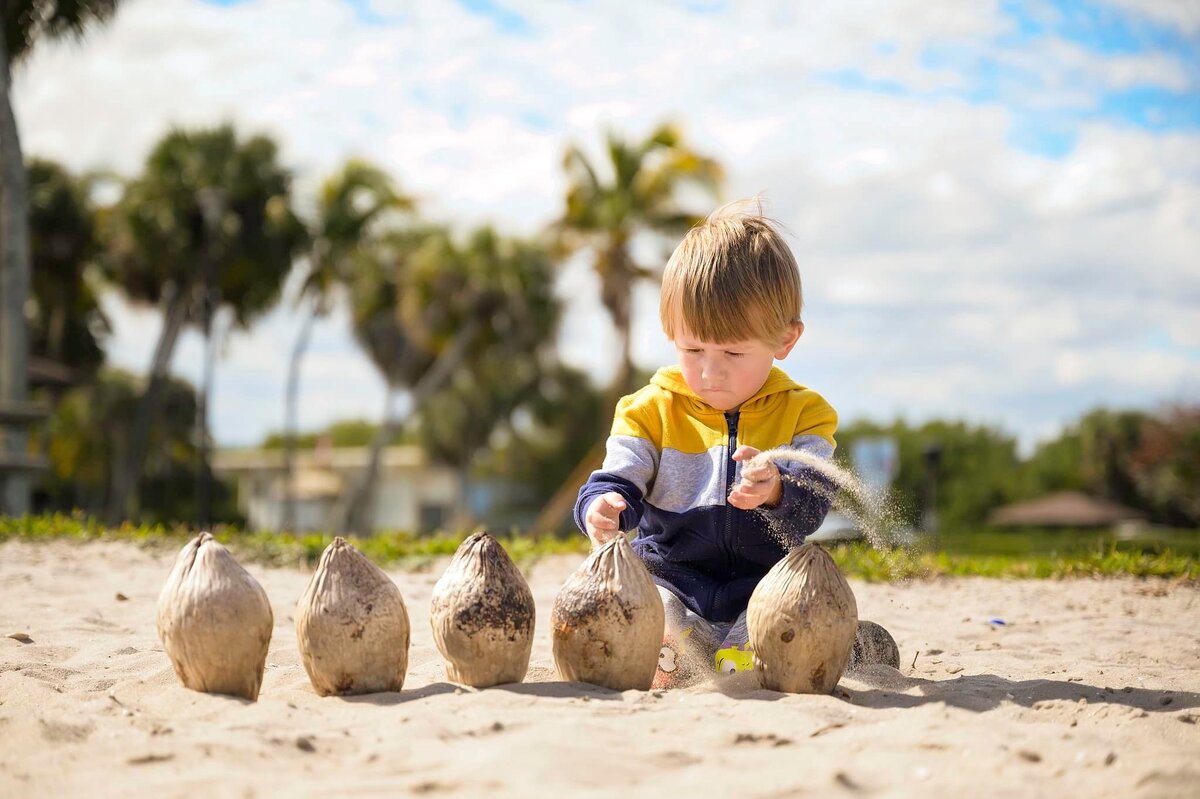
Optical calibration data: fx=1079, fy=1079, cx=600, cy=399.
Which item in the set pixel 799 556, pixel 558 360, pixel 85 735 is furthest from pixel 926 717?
pixel 558 360

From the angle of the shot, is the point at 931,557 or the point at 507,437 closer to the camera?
the point at 931,557

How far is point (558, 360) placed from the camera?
39688 mm

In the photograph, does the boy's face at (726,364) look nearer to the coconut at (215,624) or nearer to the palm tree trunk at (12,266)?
the coconut at (215,624)

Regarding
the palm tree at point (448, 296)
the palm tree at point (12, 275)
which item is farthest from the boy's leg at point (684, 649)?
the palm tree at point (448, 296)

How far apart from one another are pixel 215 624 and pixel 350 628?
1.15ft

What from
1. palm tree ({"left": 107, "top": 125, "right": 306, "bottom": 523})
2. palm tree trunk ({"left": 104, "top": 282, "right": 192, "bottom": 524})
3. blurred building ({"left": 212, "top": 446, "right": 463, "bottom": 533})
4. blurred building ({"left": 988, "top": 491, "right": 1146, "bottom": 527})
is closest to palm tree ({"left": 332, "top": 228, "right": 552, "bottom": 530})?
palm tree ({"left": 107, "top": 125, "right": 306, "bottom": 523})

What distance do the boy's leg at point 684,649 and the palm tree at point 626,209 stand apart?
21.0m

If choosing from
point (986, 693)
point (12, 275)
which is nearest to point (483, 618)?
point (986, 693)

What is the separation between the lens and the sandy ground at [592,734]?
86.3 inches

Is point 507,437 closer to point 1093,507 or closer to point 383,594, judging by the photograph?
point 1093,507

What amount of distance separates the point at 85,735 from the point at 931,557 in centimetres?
579

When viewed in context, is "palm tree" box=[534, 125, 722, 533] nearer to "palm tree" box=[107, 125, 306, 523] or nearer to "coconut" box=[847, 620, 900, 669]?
"palm tree" box=[107, 125, 306, 523]

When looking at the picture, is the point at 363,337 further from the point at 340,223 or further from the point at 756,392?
the point at 756,392

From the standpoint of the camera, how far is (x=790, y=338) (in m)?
3.63
